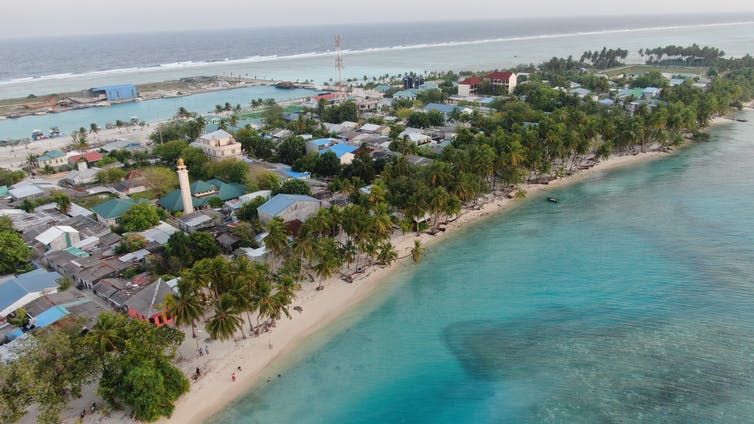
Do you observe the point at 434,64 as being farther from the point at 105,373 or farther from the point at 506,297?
the point at 105,373

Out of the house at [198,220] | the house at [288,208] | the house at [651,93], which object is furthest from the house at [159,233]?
the house at [651,93]

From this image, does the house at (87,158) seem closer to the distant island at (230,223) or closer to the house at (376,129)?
the distant island at (230,223)

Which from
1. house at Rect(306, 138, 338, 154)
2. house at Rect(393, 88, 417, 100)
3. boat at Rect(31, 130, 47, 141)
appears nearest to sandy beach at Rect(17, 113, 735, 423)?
house at Rect(306, 138, 338, 154)

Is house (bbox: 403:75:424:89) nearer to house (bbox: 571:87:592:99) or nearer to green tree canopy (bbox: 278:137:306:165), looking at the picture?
house (bbox: 571:87:592:99)

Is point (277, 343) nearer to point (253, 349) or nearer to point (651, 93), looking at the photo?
point (253, 349)

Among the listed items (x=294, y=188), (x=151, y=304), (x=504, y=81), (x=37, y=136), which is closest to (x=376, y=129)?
(x=294, y=188)

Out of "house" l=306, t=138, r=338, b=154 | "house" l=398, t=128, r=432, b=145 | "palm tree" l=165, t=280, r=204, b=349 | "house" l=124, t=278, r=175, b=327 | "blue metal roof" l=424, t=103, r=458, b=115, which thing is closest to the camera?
"palm tree" l=165, t=280, r=204, b=349
